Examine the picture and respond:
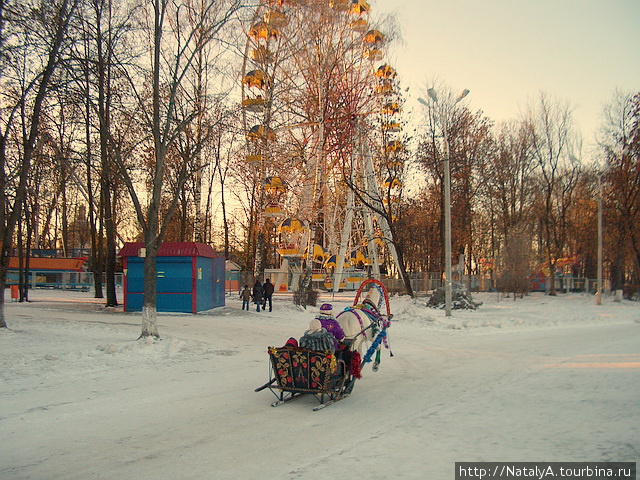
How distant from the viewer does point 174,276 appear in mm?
23688

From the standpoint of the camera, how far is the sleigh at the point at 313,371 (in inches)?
342

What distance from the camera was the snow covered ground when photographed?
6.21m

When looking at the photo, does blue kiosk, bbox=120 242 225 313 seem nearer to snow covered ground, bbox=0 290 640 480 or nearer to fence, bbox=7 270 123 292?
snow covered ground, bbox=0 290 640 480

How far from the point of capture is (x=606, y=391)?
9305mm

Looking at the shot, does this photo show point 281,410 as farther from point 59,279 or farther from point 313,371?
point 59,279

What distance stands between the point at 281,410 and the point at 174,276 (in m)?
16.0

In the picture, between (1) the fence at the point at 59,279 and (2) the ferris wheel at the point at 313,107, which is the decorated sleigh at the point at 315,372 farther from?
(1) the fence at the point at 59,279

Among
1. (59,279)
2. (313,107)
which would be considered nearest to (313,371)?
(313,107)

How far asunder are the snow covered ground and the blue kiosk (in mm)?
6438

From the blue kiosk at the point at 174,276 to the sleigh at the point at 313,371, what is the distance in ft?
49.1

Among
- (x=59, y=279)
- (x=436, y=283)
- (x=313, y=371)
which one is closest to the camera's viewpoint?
(x=313, y=371)

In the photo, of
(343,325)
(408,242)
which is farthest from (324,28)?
(408,242)

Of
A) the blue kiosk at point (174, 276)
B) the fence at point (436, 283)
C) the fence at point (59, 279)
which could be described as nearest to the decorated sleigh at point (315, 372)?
the blue kiosk at point (174, 276)

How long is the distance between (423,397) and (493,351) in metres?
6.79
